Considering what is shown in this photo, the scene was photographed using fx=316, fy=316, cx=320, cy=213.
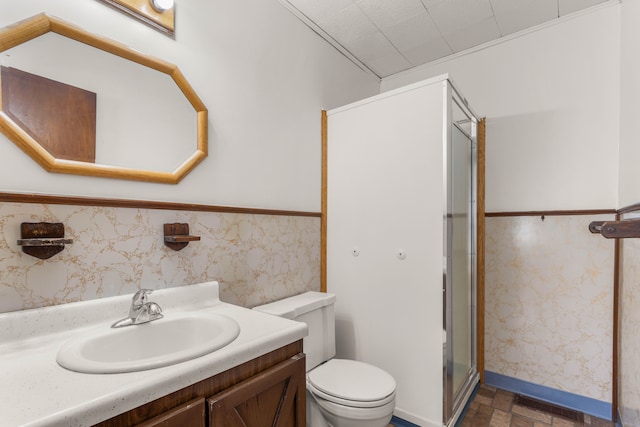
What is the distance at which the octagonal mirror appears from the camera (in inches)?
39.4

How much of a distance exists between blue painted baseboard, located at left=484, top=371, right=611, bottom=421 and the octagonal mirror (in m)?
2.43

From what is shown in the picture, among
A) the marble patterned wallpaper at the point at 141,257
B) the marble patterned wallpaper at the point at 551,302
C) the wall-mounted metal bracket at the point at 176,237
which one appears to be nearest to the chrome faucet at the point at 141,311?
the marble patterned wallpaper at the point at 141,257

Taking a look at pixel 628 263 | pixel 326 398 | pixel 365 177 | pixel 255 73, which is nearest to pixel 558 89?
pixel 628 263

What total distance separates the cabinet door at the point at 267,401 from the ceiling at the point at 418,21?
6.61 feet

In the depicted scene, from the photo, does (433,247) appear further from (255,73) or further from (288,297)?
(255,73)

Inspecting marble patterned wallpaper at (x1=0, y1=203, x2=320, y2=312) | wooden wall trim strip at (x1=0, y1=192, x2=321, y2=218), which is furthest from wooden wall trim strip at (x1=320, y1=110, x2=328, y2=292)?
wooden wall trim strip at (x1=0, y1=192, x2=321, y2=218)

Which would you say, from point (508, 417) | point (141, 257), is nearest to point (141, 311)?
point (141, 257)

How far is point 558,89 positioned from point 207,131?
2232 millimetres

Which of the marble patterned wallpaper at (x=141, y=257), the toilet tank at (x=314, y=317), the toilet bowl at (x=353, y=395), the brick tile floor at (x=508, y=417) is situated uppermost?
the marble patterned wallpaper at (x=141, y=257)

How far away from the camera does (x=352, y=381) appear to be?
1.51 meters

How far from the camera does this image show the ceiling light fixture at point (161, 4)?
1300 millimetres

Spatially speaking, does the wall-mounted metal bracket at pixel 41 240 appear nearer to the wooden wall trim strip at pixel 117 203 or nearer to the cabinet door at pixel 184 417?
the wooden wall trim strip at pixel 117 203

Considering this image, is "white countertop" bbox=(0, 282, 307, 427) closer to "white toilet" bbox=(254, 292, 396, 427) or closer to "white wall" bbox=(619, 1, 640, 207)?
"white toilet" bbox=(254, 292, 396, 427)

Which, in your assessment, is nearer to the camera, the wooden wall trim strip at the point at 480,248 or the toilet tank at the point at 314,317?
the toilet tank at the point at 314,317
